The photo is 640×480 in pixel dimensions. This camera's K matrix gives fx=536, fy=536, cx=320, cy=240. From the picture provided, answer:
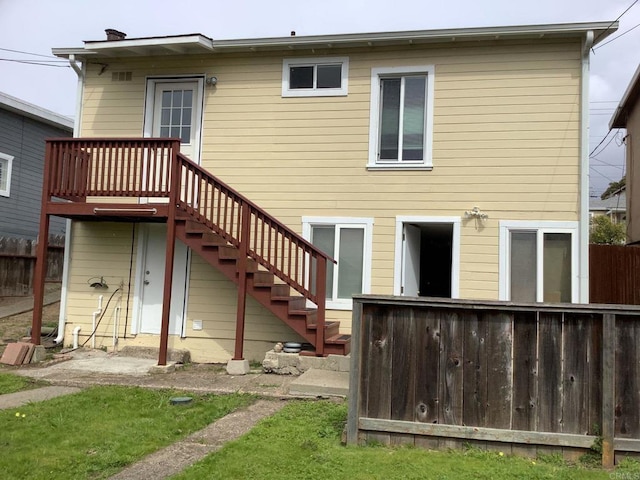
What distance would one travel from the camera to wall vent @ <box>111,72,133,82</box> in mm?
10016

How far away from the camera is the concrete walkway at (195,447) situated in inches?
160

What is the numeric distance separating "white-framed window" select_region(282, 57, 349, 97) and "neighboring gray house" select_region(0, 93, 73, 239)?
10263mm

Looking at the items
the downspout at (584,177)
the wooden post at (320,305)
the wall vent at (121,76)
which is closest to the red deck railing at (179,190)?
the wooden post at (320,305)

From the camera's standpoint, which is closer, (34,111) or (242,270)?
(242,270)

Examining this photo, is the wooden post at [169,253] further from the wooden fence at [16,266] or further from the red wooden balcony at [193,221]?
the wooden fence at [16,266]

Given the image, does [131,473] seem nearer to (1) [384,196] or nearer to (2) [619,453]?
(2) [619,453]

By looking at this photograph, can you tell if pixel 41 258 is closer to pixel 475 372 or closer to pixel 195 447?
pixel 195 447

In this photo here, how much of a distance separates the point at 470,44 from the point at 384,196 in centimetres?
284

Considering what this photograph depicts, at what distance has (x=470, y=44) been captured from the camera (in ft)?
28.8

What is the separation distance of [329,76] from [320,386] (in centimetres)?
545

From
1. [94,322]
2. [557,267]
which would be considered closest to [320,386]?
[557,267]

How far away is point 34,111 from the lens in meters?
16.5

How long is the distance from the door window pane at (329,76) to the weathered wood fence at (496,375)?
5.78 meters

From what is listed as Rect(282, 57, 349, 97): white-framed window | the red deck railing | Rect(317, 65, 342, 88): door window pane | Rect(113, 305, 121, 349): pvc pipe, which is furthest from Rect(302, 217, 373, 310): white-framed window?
Rect(113, 305, 121, 349): pvc pipe
